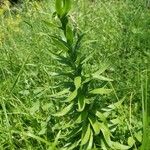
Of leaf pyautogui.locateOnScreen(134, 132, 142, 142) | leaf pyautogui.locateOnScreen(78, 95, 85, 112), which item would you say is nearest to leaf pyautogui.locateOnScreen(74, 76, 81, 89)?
leaf pyautogui.locateOnScreen(78, 95, 85, 112)

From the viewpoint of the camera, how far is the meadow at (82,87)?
251 cm

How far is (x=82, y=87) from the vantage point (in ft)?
8.49

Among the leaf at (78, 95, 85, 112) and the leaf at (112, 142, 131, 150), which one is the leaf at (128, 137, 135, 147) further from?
the leaf at (78, 95, 85, 112)

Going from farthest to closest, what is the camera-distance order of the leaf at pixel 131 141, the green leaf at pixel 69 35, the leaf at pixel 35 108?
the leaf at pixel 35 108
the leaf at pixel 131 141
the green leaf at pixel 69 35

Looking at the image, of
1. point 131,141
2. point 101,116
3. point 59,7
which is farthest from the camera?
point 131,141

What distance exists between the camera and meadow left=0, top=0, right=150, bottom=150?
8.23 ft

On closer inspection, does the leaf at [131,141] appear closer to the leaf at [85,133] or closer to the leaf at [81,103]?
the leaf at [85,133]

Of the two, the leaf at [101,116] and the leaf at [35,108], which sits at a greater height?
the leaf at [35,108]

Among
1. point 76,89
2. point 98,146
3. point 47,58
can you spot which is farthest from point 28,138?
point 47,58

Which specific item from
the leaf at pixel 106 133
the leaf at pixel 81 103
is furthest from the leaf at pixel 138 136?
the leaf at pixel 81 103

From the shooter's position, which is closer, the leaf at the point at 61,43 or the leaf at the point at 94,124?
the leaf at the point at 61,43

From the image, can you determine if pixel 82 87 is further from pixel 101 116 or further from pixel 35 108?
pixel 35 108

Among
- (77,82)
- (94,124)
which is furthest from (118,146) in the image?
(77,82)

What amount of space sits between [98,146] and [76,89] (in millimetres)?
455
